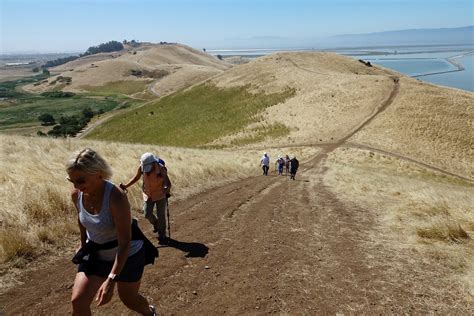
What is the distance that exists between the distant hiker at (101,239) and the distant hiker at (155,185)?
443 centimetres

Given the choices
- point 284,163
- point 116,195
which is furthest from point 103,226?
point 284,163

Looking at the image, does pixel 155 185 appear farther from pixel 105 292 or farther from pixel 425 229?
pixel 425 229

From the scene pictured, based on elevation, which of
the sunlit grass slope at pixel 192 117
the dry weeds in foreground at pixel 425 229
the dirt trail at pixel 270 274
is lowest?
the sunlit grass slope at pixel 192 117

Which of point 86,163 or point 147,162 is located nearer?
point 86,163

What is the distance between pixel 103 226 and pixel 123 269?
1.90 feet

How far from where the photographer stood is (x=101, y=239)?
16.2 feet

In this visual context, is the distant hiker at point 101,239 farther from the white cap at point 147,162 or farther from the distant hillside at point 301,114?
the distant hillside at point 301,114

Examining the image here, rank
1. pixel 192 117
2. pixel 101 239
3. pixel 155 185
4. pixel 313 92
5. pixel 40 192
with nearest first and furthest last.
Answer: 1. pixel 101 239
2. pixel 155 185
3. pixel 40 192
4. pixel 313 92
5. pixel 192 117

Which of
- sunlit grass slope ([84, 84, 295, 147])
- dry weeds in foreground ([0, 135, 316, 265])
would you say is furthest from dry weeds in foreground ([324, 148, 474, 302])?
sunlit grass slope ([84, 84, 295, 147])

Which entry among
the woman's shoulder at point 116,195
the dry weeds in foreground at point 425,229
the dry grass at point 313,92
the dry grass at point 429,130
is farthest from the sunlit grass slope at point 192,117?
the woman's shoulder at point 116,195

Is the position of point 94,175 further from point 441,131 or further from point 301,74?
point 301,74

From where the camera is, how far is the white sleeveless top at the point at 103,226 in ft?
15.6

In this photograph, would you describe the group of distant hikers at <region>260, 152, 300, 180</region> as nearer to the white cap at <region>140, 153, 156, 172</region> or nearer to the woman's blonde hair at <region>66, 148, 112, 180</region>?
the white cap at <region>140, 153, 156, 172</region>

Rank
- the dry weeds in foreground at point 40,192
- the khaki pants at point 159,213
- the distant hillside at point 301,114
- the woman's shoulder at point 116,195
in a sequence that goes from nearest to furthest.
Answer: the woman's shoulder at point 116,195 → the dry weeds in foreground at point 40,192 → the khaki pants at point 159,213 → the distant hillside at point 301,114
